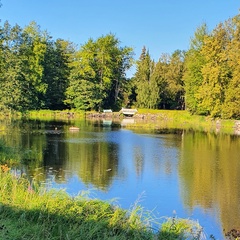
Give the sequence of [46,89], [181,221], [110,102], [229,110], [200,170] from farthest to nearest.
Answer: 1. [110,102]
2. [46,89]
3. [229,110]
4. [200,170]
5. [181,221]

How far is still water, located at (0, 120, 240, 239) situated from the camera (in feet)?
32.4

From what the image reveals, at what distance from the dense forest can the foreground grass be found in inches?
1213

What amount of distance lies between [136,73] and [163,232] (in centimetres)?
5512

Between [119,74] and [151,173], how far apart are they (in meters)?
45.0

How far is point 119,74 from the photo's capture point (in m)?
58.2

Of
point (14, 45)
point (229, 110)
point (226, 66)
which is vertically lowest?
point (229, 110)

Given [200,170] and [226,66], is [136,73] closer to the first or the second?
[226,66]

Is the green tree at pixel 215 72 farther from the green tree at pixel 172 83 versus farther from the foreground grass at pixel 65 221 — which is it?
the foreground grass at pixel 65 221

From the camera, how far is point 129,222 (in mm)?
6211

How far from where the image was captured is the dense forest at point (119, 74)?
132 ft

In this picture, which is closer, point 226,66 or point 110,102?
point 226,66

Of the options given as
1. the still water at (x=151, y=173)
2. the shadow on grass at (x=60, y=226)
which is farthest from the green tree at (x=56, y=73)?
the shadow on grass at (x=60, y=226)

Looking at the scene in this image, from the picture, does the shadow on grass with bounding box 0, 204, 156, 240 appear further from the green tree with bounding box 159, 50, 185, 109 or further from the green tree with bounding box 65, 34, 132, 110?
the green tree with bounding box 159, 50, 185, 109

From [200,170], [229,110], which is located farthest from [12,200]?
[229,110]
